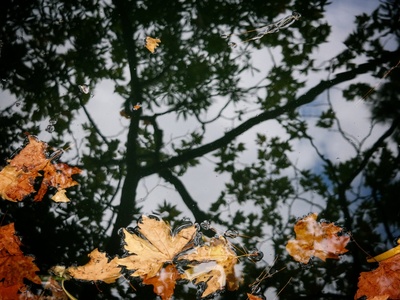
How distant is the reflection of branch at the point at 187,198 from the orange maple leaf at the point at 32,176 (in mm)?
526

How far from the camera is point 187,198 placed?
135cm

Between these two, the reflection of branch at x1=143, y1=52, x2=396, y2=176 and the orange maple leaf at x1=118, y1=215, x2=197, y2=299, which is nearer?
the orange maple leaf at x1=118, y1=215, x2=197, y2=299

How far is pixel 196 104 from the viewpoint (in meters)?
1.49

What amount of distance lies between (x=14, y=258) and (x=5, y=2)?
1.69 meters

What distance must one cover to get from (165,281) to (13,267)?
764 millimetres

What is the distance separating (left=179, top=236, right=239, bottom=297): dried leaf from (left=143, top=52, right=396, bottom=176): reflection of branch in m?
0.46

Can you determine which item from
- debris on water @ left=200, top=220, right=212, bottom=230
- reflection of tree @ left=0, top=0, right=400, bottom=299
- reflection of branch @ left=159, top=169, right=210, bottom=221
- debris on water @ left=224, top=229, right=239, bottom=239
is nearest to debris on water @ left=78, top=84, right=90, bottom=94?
reflection of tree @ left=0, top=0, right=400, bottom=299

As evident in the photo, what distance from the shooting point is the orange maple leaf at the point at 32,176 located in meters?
1.39

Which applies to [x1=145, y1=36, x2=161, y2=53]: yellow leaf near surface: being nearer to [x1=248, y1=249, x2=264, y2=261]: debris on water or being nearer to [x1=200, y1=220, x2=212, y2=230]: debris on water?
[x1=200, y1=220, x2=212, y2=230]: debris on water

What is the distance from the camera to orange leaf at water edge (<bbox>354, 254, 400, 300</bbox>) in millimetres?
1103

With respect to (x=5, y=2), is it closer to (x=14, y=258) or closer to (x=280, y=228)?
(x=14, y=258)

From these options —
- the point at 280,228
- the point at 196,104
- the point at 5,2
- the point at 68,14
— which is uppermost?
the point at 5,2

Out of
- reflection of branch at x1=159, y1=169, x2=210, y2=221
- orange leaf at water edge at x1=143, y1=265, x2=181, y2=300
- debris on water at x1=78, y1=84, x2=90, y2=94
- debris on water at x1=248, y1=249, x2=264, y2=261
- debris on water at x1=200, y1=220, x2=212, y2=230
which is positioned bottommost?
orange leaf at water edge at x1=143, y1=265, x2=181, y2=300

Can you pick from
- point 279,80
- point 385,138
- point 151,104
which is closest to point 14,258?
point 151,104
